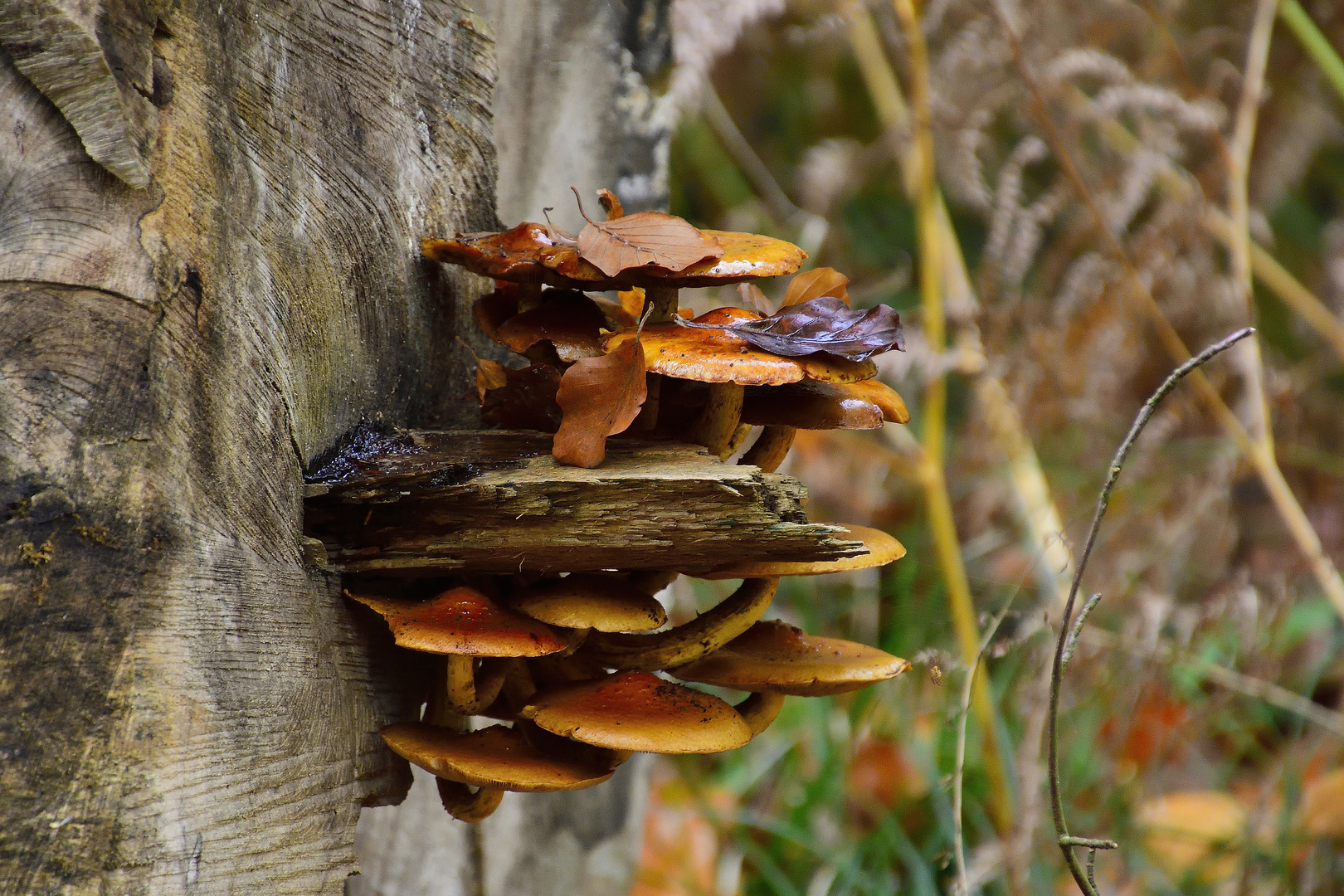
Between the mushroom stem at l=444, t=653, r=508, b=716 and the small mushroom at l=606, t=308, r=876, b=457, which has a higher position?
the small mushroom at l=606, t=308, r=876, b=457

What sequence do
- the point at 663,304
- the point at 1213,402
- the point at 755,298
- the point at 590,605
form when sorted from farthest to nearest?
the point at 1213,402, the point at 755,298, the point at 663,304, the point at 590,605

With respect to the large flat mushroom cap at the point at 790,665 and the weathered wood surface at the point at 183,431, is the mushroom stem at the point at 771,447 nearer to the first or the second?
the large flat mushroom cap at the point at 790,665

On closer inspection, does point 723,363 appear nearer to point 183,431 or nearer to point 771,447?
point 771,447

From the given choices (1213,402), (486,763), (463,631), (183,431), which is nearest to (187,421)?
(183,431)

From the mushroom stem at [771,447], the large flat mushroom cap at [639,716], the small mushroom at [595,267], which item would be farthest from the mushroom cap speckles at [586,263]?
the large flat mushroom cap at [639,716]

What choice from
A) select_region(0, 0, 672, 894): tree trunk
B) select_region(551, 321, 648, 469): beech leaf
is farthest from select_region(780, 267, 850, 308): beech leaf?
select_region(0, 0, 672, 894): tree trunk

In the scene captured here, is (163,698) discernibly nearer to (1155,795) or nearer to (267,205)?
(267,205)

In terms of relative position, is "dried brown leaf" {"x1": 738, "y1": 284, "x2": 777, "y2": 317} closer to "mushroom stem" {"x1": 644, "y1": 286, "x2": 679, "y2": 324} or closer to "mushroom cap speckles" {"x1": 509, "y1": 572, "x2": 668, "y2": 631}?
"mushroom stem" {"x1": 644, "y1": 286, "x2": 679, "y2": 324}
